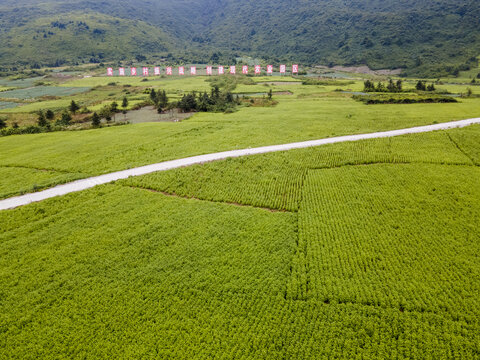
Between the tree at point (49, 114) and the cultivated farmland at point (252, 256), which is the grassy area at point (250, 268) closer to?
the cultivated farmland at point (252, 256)

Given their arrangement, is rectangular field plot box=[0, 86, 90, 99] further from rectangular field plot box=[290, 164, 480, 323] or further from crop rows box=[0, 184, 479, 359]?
rectangular field plot box=[290, 164, 480, 323]

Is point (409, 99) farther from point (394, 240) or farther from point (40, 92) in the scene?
point (40, 92)

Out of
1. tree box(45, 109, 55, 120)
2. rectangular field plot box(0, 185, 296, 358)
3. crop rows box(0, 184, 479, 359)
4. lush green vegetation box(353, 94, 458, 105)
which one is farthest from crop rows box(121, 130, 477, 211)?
tree box(45, 109, 55, 120)

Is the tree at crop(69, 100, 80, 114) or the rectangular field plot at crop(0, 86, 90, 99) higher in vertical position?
the rectangular field plot at crop(0, 86, 90, 99)

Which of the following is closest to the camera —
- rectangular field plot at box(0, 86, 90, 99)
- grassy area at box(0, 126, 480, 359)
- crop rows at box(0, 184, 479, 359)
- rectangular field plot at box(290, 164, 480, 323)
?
crop rows at box(0, 184, 479, 359)

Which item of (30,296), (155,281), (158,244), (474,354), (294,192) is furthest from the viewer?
(294,192)

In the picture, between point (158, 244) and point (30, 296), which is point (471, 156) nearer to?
point (158, 244)

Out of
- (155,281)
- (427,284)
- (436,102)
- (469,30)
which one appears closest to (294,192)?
(427,284)
